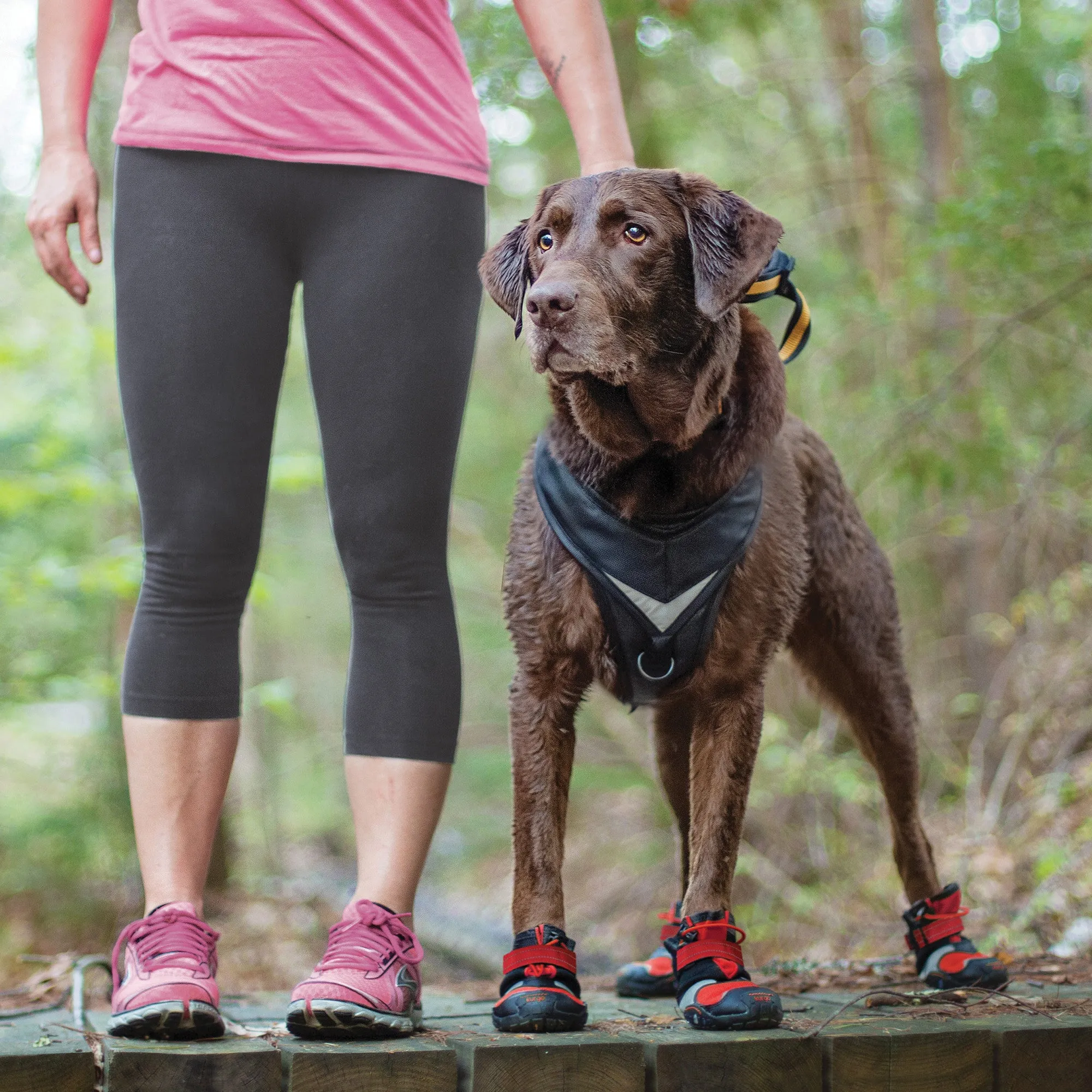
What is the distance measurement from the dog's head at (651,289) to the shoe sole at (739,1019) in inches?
43.9

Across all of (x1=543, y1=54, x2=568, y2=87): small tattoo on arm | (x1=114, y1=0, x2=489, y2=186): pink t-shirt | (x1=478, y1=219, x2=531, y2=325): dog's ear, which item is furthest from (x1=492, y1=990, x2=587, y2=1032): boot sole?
(x1=543, y1=54, x2=568, y2=87): small tattoo on arm

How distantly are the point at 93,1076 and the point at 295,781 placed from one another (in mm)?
11389

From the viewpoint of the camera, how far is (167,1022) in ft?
6.82

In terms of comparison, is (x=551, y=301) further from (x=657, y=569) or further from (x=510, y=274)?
(x=657, y=569)

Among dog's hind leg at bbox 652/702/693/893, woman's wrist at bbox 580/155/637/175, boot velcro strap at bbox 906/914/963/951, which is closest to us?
woman's wrist at bbox 580/155/637/175

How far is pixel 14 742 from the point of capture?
358 inches

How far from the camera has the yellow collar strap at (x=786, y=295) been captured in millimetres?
2650

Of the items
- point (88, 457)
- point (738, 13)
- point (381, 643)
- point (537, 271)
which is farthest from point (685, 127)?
point (381, 643)

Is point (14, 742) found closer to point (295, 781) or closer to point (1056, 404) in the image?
point (295, 781)

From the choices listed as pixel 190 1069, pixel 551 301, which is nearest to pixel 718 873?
pixel 190 1069

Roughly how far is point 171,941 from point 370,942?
1.19 ft

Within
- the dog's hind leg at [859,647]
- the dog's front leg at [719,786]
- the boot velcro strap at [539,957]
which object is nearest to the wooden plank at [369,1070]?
the boot velcro strap at [539,957]

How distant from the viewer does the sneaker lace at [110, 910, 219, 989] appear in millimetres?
2195

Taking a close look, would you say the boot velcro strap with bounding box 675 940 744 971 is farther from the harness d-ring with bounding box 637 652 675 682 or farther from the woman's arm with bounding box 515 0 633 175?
the woman's arm with bounding box 515 0 633 175
